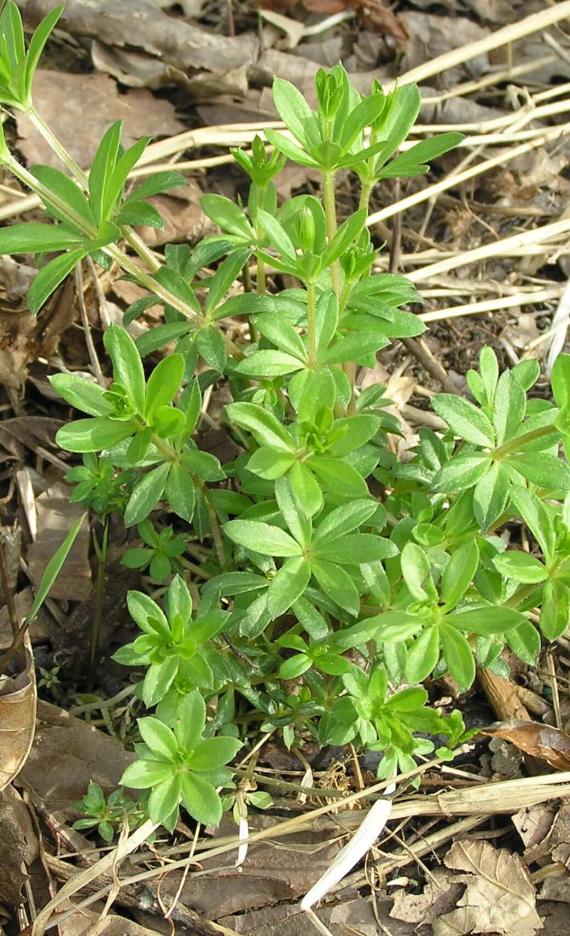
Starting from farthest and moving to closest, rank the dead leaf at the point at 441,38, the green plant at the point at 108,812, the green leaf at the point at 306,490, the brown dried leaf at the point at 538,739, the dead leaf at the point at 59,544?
1. the dead leaf at the point at 441,38
2. the dead leaf at the point at 59,544
3. the brown dried leaf at the point at 538,739
4. the green plant at the point at 108,812
5. the green leaf at the point at 306,490

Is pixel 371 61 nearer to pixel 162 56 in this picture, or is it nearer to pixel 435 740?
pixel 162 56

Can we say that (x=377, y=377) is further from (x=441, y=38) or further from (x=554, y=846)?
(x=441, y=38)

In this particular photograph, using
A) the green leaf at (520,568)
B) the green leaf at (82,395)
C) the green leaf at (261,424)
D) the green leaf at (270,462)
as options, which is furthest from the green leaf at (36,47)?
the green leaf at (520,568)

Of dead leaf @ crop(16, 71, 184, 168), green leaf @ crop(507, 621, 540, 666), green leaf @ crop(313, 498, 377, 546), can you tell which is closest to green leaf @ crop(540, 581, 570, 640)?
green leaf @ crop(507, 621, 540, 666)

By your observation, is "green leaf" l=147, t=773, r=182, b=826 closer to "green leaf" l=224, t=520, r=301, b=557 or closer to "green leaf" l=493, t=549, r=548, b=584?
"green leaf" l=224, t=520, r=301, b=557

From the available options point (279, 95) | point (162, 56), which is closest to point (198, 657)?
point (279, 95)

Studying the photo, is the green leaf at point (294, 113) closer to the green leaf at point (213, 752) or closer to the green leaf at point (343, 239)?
the green leaf at point (343, 239)
